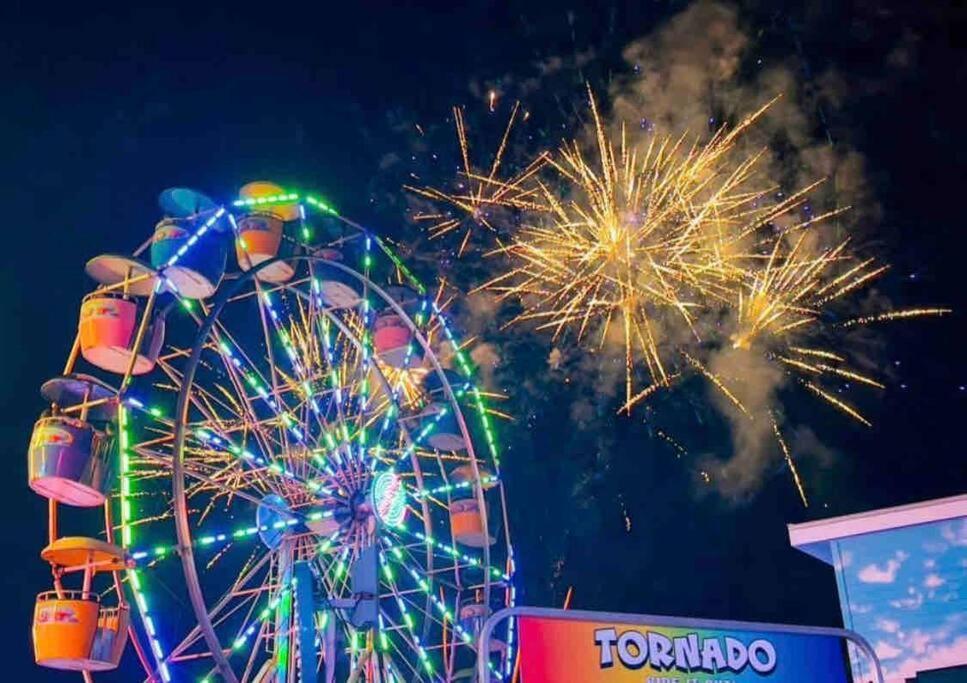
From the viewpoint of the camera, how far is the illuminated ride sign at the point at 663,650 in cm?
618

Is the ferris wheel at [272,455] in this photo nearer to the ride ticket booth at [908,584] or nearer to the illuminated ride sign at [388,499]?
the illuminated ride sign at [388,499]

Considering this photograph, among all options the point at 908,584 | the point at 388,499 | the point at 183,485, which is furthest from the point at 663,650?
the point at 908,584

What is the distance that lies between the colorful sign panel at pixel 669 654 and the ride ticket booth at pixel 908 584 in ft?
28.7

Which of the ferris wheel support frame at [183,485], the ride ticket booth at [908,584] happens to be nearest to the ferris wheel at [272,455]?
the ferris wheel support frame at [183,485]

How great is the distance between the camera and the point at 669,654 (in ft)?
21.9

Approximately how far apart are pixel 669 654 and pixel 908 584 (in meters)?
10.3

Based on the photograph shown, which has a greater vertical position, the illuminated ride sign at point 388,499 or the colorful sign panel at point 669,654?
the illuminated ride sign at point 388,499

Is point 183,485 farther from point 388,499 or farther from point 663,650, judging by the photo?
point 663,650

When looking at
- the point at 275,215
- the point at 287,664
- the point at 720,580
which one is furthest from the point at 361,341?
the point at 720,580

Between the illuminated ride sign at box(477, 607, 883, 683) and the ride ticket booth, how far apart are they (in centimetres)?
873

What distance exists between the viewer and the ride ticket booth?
15.5 meters

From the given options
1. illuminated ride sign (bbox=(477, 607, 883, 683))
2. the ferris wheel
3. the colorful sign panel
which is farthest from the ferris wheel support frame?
the colorful sign panel

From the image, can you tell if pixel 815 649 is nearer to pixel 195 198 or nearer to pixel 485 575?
pixel 485 575

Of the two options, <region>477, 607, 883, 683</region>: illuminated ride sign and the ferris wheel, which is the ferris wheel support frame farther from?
<region>477, 607, 883, 683</region>: illuminated ride sign
